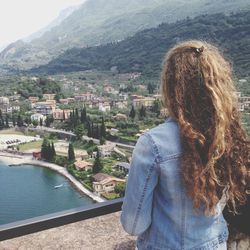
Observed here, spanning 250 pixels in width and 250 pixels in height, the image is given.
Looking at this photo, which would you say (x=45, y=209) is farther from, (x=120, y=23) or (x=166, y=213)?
(x=120, y=23)

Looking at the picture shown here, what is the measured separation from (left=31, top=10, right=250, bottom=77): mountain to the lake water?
1203cm

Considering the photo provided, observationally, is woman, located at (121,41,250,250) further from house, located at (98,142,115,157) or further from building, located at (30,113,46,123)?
building, located at (30,113,46,123)

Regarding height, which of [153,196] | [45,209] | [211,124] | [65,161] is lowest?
[45,209]

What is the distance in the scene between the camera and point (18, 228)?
1241 mm

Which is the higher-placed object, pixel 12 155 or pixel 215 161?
pixel 215 161

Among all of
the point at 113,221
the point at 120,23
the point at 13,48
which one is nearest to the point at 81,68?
the point at 13,48

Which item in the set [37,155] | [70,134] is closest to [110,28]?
[70,134]

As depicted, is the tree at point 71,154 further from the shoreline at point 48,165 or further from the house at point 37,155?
the house at point 37,155

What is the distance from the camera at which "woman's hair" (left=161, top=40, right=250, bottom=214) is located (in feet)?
2.36

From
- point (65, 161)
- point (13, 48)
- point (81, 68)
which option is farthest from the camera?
point (13, 48)

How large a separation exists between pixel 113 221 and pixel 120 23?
8076 centimetres

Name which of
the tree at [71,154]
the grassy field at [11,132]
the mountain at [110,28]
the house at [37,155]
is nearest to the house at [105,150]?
the tree at [71,154]

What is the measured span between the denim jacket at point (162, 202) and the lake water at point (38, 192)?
4669mm

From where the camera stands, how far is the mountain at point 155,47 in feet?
80.1
